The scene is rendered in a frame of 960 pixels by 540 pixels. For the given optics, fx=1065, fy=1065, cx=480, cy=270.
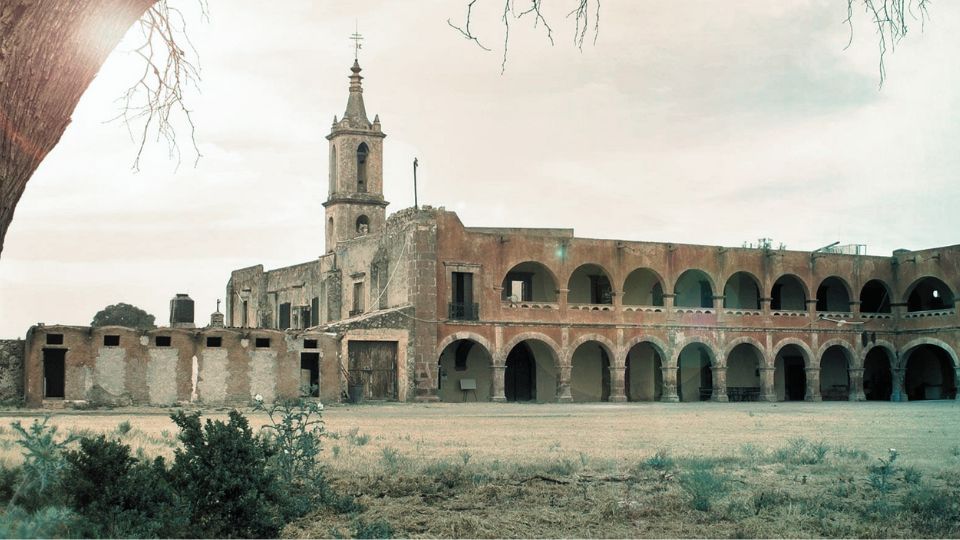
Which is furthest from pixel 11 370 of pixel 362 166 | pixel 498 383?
pixel 362 166

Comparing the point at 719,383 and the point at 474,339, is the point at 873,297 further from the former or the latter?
the point at 474,339

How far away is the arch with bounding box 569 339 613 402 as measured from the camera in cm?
3912

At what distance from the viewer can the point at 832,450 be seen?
477 inches

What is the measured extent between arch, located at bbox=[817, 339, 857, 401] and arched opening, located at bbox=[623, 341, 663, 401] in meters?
7.04

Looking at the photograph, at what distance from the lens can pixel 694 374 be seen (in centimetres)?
4138

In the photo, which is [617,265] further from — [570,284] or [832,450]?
[832,450]

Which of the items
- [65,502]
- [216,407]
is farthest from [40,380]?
[65,502]

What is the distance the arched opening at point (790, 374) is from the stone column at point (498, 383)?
1347 centimetres

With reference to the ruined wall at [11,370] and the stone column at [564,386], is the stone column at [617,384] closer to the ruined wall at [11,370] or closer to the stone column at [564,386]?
the stone column at [564,386]

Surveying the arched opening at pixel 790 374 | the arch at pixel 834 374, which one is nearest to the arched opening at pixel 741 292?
the arched opening at pixel 790 374

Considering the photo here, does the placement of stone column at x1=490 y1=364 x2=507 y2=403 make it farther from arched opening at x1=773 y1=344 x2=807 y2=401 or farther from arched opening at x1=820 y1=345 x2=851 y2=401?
arched opening at x1=820 y1=345 x2=851 y2=401

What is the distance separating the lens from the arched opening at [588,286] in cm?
3941

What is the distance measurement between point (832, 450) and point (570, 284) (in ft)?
90.4

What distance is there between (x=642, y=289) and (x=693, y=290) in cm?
208
